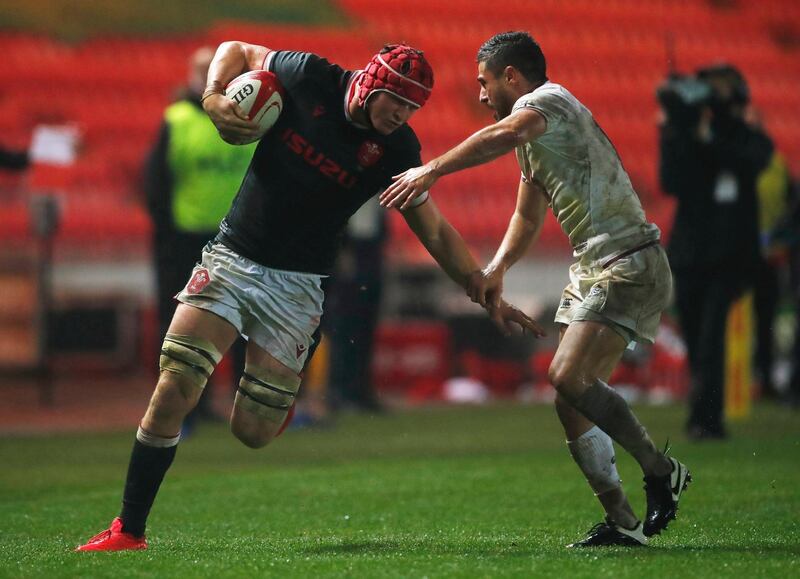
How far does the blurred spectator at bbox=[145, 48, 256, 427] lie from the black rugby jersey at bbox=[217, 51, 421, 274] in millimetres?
4338

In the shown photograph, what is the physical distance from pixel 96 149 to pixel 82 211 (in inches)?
41.8

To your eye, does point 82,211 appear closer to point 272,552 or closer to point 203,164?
point 203,164

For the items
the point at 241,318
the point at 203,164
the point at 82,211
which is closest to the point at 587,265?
the point at 241,318

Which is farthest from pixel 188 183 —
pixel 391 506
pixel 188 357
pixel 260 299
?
pixel 188 357

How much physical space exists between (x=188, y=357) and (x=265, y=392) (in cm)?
44

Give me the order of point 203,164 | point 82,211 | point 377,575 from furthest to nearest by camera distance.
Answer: point 82,211, point 203,164, point 377,575

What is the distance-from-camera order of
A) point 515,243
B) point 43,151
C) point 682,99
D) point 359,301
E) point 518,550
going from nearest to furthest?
point 518,550 < point 515,243 < point 682,99 < point 43,151 < point 359,301

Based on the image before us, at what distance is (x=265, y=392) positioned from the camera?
547cm

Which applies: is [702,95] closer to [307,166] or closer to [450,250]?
[450,250]

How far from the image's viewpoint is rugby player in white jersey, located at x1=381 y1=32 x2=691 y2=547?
5.08 m

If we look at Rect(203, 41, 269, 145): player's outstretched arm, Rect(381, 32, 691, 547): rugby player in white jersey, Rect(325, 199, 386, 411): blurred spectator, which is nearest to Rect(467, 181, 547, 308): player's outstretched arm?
Rect(381, 32, 691, 547): rugby player in white jersey

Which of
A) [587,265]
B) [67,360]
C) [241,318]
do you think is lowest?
[67,360]

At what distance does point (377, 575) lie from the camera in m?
4.39

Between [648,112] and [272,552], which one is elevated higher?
[648,112]
